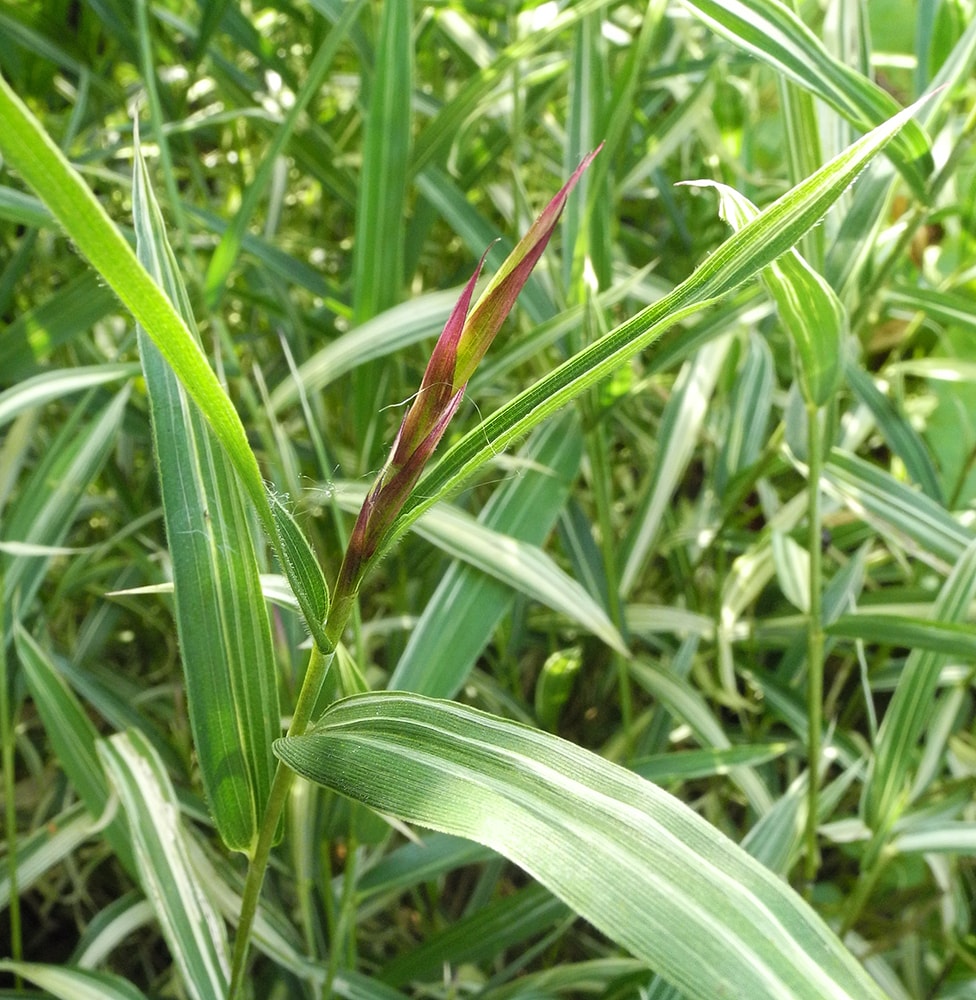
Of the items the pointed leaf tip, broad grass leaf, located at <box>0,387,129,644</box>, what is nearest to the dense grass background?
broad grass leaf, located at <box>0,387,129,644</box>

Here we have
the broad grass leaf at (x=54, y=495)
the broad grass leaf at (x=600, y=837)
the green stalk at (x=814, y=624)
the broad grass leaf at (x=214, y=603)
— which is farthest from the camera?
the broad grass leaf at (x=54, y=495)

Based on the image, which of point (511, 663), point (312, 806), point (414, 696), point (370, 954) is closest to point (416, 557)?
point (511, 663)

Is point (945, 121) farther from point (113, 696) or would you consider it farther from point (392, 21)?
point (113, 696)

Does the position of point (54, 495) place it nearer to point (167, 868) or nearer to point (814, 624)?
point (167, 868)

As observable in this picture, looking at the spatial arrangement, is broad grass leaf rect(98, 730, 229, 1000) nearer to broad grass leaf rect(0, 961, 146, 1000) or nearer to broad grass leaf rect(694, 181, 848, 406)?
broad grass leaf rect(0, 961, 146, 1000)

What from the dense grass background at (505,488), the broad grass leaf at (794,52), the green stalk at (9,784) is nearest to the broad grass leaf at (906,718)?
the dense grass background at (505,488)

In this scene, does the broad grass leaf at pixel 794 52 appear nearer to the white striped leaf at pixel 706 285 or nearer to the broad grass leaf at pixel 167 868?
the white striped leaf at pixel 706 285

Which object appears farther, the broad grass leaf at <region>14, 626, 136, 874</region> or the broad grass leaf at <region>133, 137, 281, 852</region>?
the broad grass leaf at <region>14, 626, 136, 874</region>

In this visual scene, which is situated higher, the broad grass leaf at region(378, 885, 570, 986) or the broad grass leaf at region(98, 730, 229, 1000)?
the broad grass leaf at region(98, 730, 229, 1000)
